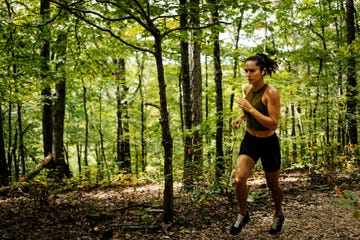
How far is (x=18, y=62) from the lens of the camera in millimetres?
5766

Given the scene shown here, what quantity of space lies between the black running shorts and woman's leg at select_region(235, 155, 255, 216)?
0.29 feet

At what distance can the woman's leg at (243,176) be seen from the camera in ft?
11.5

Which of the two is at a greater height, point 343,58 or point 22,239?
point 343,58

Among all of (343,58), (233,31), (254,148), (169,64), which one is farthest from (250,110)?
(233,31)

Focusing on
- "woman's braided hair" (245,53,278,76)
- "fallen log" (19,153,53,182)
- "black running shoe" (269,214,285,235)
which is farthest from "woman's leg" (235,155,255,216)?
"fallen log" (19,153,53,182)

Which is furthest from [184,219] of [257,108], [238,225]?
[257,108]

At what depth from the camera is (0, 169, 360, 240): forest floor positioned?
12.7 feet

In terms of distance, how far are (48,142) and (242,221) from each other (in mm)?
9092

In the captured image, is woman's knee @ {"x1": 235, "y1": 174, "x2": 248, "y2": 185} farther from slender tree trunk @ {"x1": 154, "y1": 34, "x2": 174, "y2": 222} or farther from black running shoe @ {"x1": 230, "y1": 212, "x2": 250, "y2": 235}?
slender tree trunk @ {"x1": 154, "y1": 34, "x2": 174, "y2": 222}

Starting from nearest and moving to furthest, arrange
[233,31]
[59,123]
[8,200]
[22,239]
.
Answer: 1. [22,239]
2. [8,200]
3. [59,123]
4. [233,31]

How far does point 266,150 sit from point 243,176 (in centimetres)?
44

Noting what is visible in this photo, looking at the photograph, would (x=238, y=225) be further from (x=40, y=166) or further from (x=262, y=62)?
(x=40, y=166)

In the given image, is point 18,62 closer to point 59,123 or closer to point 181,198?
point 181,198

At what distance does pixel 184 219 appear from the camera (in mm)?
4426
